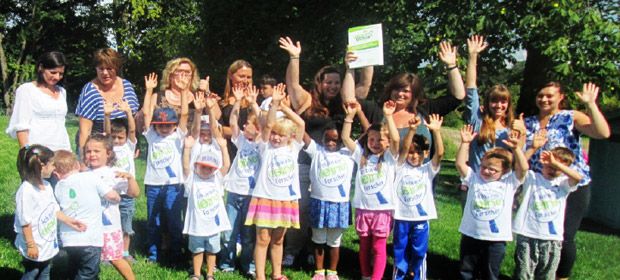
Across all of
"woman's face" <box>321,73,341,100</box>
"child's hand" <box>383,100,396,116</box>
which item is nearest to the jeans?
"woman's face" <box>321,73,341,100</box>

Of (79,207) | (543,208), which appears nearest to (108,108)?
(79,207)

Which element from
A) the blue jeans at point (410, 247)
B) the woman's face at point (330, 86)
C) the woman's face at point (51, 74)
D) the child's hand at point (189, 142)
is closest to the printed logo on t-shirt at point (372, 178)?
the blue jeans at point (410, 247)

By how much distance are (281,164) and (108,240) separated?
1.58 m

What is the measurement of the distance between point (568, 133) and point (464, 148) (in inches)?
35.4

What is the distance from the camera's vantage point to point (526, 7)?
966cm

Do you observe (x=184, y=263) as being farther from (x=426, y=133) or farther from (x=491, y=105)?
(x=491, y=105)

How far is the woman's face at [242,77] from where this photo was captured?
5652mm

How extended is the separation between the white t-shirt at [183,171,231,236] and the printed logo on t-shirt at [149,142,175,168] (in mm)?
378

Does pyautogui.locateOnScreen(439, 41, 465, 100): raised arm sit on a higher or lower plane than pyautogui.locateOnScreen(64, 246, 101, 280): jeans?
higher

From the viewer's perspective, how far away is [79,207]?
14.3 ft

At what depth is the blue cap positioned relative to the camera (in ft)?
17.6

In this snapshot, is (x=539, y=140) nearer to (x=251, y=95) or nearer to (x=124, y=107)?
(x=251, y=95)

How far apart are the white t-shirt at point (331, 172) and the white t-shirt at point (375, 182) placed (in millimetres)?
150

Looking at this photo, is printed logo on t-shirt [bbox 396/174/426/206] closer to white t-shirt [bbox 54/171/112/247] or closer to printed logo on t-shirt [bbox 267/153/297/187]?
printed logo on t-shirt [bbox 267/153/297/187]
